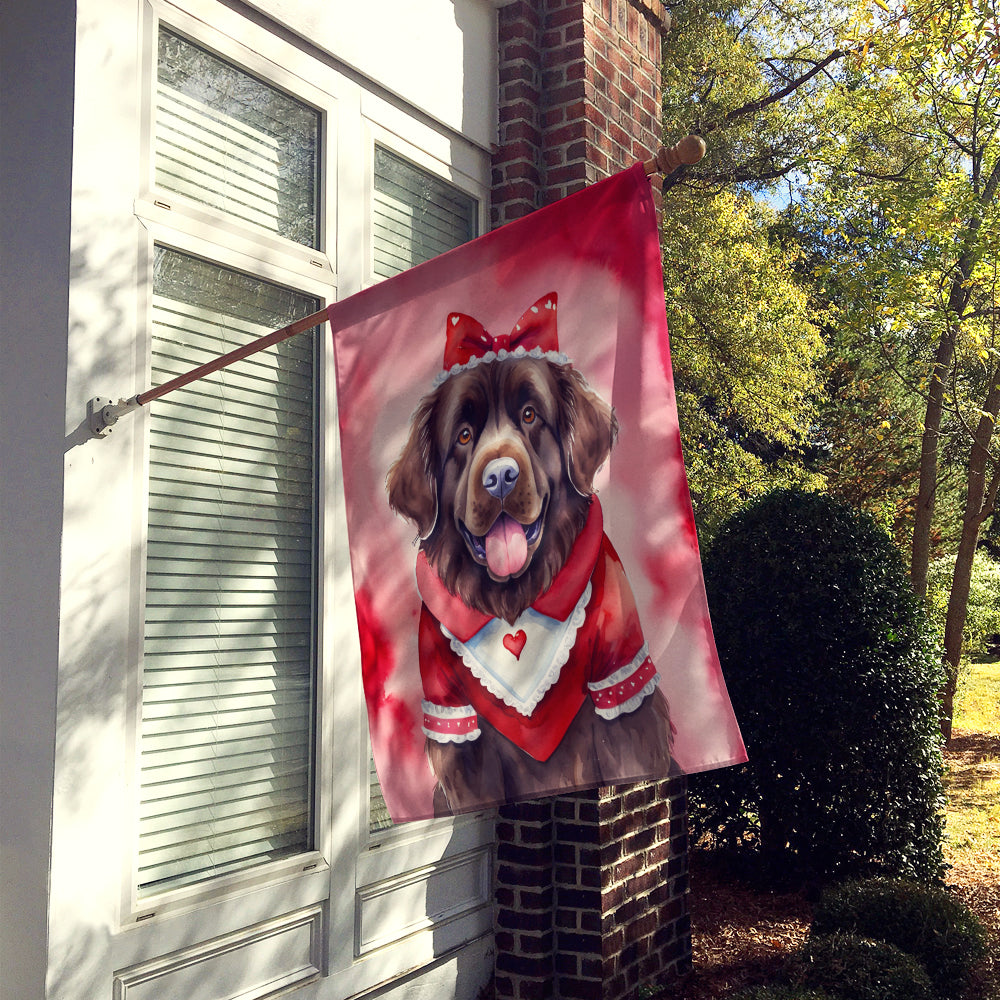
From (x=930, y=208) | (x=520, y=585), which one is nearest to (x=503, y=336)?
(x=520, y=585)

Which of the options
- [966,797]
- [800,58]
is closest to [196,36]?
[966,797]

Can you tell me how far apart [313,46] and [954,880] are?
20.5ft

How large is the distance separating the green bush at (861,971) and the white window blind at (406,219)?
191cm

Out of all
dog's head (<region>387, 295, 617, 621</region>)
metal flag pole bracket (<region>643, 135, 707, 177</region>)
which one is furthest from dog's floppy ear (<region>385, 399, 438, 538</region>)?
metal flag pole bracket (<region>643, 135, 707, 177</region>)

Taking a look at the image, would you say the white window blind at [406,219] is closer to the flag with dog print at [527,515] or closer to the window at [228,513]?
the window at [228,513]

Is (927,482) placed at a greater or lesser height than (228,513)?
greater

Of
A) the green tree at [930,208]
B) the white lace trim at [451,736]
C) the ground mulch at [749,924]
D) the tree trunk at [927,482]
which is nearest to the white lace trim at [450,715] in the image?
the white lace trim at [451,736]

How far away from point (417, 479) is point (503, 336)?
44 centimetres

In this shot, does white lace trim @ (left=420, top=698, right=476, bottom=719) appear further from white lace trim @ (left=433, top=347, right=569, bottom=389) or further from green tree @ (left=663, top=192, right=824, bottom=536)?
green tree @ (left=663, top=192, right=824, bottom=536)

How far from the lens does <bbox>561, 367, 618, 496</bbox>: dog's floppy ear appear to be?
8.50ft

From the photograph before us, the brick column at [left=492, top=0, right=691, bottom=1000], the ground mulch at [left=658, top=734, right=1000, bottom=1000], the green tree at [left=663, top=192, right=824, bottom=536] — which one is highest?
the green tree at [left=663, top=192, right=824, bottom=536]

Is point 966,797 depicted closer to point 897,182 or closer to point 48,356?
point 897,182

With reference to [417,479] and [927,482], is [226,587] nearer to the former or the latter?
[417,479]

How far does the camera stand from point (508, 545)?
260 centimetres
